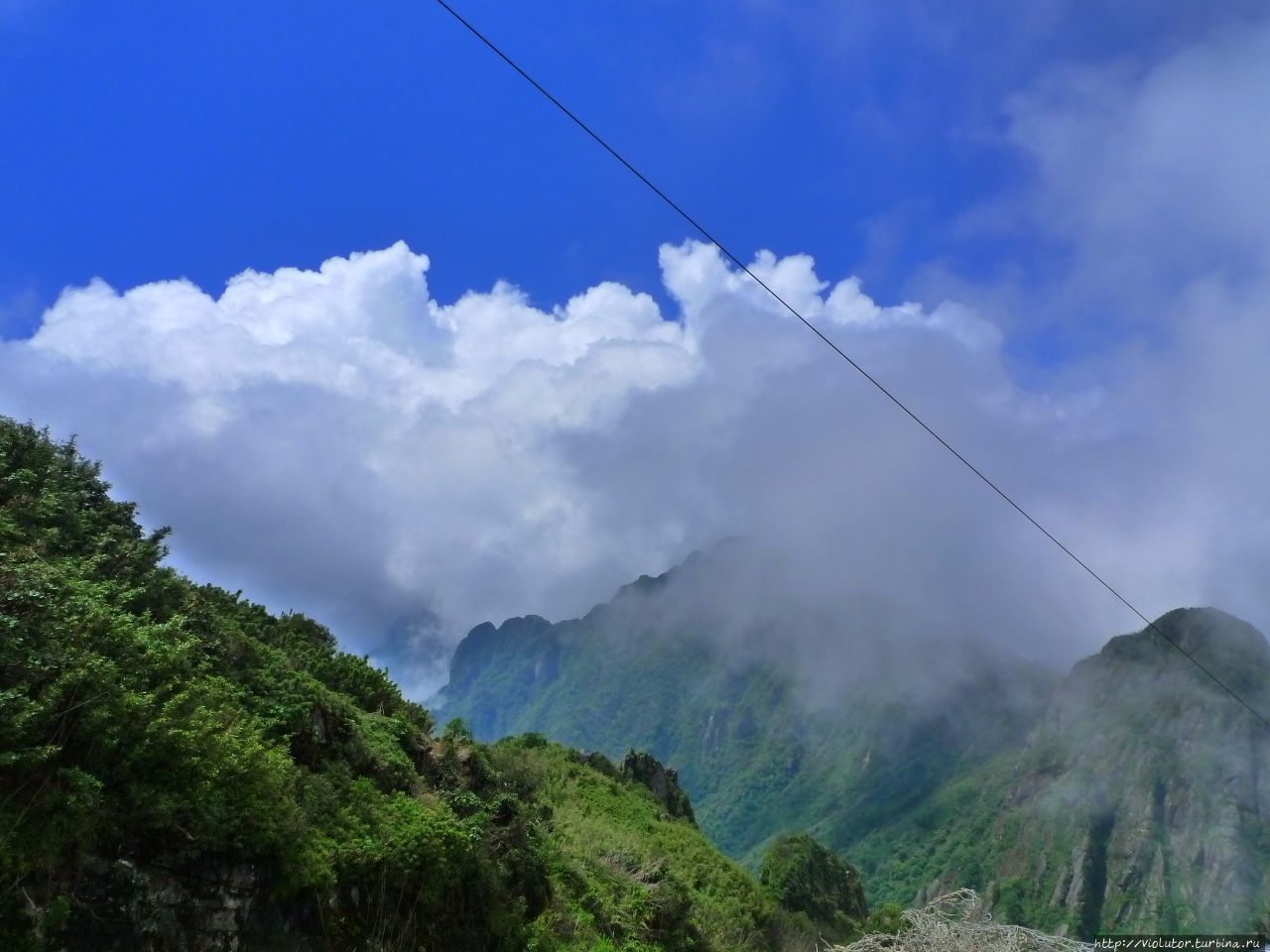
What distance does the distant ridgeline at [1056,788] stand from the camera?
11281 cm

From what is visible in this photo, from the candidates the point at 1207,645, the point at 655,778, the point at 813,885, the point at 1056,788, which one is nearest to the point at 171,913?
the point at 655,778

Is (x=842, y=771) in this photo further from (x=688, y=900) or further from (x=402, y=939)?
(x=402, y=939)

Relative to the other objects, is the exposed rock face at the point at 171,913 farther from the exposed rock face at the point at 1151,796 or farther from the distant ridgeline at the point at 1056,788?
the exposed rock face at the point at 1151,796

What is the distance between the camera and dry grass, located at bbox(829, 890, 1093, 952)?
911 cm

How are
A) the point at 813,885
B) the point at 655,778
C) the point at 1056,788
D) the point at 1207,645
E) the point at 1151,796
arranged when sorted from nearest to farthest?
the point at 813,885 < the point at 655,778 < the point at 1151,796 < the point at 1056,788 < the point at 1207,645

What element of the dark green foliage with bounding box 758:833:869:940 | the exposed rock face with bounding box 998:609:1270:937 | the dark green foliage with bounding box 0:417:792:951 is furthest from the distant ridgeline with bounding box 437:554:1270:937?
the dark green foliage with bounding box 0:417:792:951

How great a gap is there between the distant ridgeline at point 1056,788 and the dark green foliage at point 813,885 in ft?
143

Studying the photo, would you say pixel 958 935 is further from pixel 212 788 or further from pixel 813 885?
pixel 813 885

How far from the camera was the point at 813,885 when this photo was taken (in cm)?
5034

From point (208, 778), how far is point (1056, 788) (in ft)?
516

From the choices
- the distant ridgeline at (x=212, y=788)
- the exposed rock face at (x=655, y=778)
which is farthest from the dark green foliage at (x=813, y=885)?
the distant ridgeline at (x=212, y=788)

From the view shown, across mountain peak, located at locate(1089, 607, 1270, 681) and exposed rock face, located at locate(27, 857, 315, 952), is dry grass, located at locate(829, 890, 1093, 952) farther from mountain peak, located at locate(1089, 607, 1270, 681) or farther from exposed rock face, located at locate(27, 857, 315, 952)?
mountain peak, located at locate(1089, 607, 1270, 681)

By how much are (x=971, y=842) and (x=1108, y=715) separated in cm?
5310

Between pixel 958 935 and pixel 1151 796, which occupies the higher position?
pixel 1151 796
